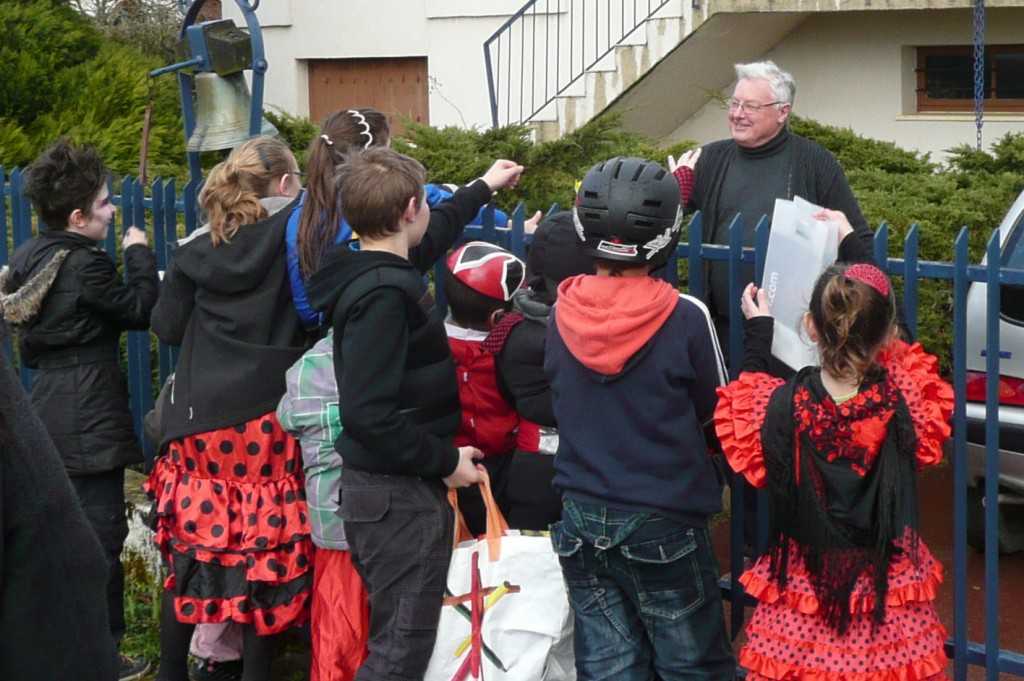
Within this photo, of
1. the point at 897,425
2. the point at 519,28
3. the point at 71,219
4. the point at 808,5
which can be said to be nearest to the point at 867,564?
the point at 897,425

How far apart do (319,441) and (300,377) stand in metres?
0.18

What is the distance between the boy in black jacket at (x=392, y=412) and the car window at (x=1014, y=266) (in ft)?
6.84

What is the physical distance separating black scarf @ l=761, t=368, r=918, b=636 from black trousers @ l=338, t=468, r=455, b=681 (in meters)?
0.91

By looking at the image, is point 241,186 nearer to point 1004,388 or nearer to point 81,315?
point 81,315

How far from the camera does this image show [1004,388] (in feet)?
16.9

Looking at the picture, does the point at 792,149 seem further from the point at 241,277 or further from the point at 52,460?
the point at 52,460

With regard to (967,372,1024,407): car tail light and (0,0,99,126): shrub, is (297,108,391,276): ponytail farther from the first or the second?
(0,0,99,126): shrub

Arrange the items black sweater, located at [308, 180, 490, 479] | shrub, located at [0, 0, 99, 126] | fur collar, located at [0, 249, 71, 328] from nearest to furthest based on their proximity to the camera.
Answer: black sweater, located at [308, 180, 490, 479]
fur collar, located at [0, 249, 71, 328]
shrub, located at [0, 0, 99, 126]

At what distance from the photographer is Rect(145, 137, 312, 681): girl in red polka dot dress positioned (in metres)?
4.39

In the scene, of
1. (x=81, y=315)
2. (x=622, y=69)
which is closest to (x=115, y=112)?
(x=622, y=69)

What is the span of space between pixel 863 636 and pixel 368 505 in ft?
4.20

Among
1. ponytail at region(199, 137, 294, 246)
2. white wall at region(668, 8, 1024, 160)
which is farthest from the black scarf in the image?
white wall at region(668, 8, 1024, 160)

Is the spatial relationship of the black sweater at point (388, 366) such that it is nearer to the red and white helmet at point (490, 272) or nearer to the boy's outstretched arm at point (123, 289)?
the red and white helmet at point (490, 272)

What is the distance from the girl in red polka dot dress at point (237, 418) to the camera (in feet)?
14.4
